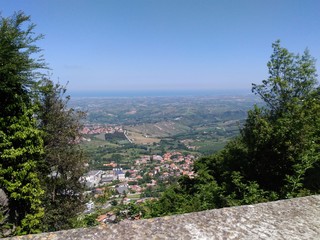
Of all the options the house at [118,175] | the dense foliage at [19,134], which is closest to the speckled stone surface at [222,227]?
the dense foliage at [19,134]

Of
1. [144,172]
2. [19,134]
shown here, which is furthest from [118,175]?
[19,134]

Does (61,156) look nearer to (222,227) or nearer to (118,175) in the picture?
(222,227)

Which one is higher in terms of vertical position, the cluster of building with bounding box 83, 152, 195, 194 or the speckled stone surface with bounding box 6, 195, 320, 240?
the speckled stone surface with bounding box 6, 195, 320, 240

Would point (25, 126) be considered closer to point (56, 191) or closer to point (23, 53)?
point (23, 53)

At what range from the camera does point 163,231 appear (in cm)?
327

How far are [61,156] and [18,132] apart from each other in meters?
4.12

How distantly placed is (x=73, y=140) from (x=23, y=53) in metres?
5.58

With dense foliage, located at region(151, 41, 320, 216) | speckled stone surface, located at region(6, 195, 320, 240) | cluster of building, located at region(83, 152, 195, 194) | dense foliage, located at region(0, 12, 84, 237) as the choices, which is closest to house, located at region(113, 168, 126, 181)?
cluster of building, located at region(83, 152, 195, 194)

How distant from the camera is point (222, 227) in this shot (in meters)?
3.37

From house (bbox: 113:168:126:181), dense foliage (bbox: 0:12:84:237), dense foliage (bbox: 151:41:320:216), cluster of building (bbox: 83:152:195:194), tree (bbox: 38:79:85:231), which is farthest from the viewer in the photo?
house (bbox: 113:168:126:181)

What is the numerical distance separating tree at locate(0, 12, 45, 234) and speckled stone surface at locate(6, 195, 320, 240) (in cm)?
737

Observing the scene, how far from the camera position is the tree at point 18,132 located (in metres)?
9.41

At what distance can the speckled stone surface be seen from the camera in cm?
320

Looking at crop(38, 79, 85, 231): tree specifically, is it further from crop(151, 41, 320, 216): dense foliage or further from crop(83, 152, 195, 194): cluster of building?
crop(83, 152, 195, 194): cluster of building
